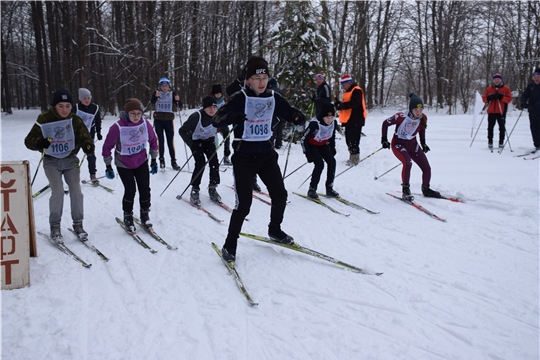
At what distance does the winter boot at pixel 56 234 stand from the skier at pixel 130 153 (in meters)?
0.81

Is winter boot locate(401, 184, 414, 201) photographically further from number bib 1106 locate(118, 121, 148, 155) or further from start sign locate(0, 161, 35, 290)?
start sign locate(0, 161, 35, 290)

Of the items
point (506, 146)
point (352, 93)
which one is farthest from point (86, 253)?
point (506, 146)

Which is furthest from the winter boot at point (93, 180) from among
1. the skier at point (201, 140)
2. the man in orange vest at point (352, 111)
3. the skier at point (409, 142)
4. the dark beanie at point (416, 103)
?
the dark beanie at point (416, 103)

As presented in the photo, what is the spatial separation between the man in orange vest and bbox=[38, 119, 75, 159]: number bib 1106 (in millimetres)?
5851

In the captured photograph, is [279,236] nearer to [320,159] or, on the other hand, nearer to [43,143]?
[320,159]

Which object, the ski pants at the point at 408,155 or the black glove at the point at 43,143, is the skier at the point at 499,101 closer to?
the ski pants at the point at 408,155

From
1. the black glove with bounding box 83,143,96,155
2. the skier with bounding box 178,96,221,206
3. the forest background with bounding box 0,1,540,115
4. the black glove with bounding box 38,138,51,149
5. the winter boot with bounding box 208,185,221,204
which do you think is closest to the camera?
the black glove with bounding box 38,138,51,149

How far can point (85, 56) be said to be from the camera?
1678cm

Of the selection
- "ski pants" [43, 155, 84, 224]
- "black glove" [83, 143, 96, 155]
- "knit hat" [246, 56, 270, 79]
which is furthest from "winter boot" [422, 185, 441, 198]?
"ski pants" [43, 155, 84, 224]

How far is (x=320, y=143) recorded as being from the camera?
6.52 m

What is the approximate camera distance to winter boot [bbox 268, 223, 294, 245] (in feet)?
14.0

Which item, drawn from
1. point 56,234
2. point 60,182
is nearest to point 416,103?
point 60,182

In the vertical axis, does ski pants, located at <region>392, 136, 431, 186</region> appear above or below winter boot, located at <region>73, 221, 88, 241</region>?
above

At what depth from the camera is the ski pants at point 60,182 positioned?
14.6ft
